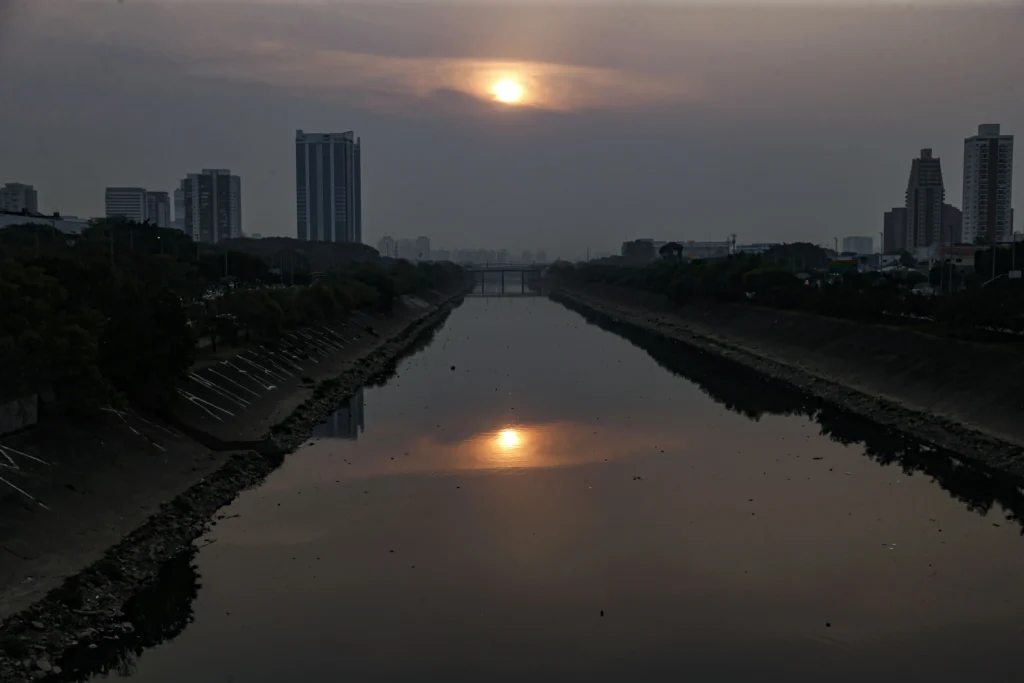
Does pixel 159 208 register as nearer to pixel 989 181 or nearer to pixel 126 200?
pixel 126 200

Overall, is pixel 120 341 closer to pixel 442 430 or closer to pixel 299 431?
pixel 299 431

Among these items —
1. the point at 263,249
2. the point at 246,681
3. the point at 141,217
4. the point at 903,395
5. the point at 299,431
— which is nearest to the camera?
the point at 246,681

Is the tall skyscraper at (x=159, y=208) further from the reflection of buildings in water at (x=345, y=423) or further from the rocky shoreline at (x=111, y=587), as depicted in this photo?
the rocky shoreline at (x=111, y=587)

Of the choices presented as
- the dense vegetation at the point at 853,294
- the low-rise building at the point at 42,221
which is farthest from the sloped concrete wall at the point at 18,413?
the low-rise building at the point at 42,221

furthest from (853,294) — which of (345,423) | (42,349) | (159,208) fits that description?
(159,208)

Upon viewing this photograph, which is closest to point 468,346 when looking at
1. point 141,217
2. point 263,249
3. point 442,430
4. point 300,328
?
point 300,328

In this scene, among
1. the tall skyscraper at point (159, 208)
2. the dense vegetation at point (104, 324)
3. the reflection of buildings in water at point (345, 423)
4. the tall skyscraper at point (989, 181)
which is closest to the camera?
the dense vegetation at point (104, 324)

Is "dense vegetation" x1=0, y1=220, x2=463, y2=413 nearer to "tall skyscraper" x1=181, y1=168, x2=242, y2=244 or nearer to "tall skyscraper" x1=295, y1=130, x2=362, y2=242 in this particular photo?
"tall skyscraper" x1=181, y1=168, x2=242, y2=244
